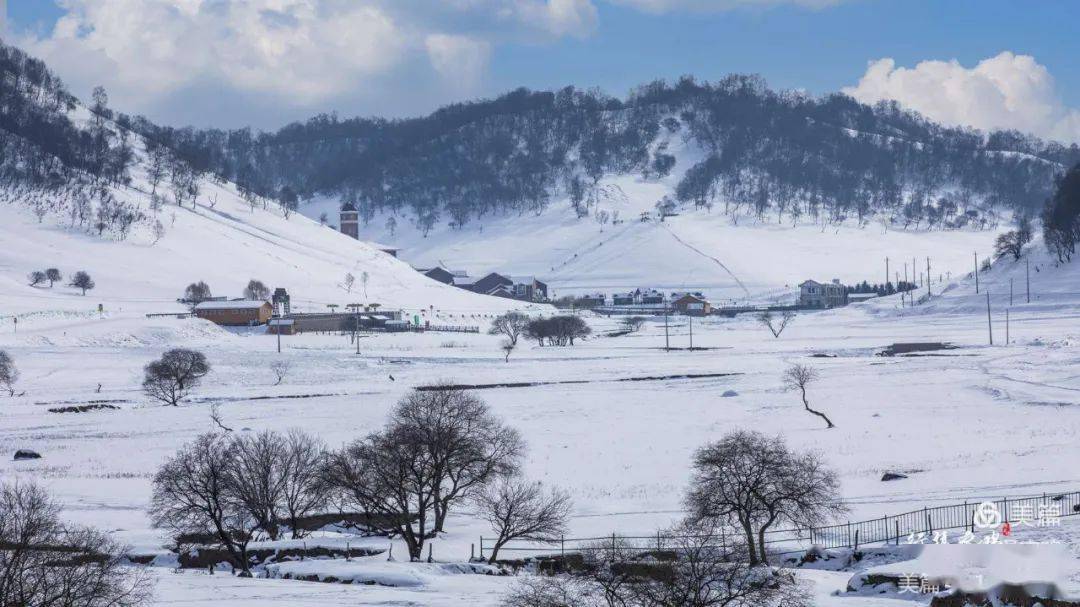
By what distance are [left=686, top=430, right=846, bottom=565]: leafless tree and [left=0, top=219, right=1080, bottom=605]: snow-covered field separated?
2934mm

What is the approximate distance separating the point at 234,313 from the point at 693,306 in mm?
72396

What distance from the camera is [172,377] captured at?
67.6 m

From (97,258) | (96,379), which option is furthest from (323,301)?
(96,379)

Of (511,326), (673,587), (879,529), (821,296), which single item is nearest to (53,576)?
(673,587)

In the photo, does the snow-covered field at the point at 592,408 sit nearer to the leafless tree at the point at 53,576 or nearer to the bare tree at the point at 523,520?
the bare tree at the point at 523,520

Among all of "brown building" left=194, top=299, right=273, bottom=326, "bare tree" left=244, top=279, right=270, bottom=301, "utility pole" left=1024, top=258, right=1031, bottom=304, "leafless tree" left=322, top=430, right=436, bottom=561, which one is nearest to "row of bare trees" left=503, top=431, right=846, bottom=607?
"leafless tree" left=322, top=430, right=436, bottom=561

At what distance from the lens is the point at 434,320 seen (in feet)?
416

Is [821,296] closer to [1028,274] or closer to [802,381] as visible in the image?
[1028,274]

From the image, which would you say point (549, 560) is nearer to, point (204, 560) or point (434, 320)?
point (204, 560)

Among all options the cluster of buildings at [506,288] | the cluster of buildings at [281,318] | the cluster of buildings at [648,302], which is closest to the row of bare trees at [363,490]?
the cluster of buildings at [281,318]

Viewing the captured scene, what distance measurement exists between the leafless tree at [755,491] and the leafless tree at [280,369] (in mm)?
50822

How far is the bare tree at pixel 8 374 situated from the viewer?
70000 millimetres

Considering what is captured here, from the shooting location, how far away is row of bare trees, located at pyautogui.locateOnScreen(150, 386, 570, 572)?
3072cm

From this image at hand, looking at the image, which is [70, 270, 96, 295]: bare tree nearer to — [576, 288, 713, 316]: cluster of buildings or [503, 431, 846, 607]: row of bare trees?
[576, 288, 713, 316]: cluster of buildings
